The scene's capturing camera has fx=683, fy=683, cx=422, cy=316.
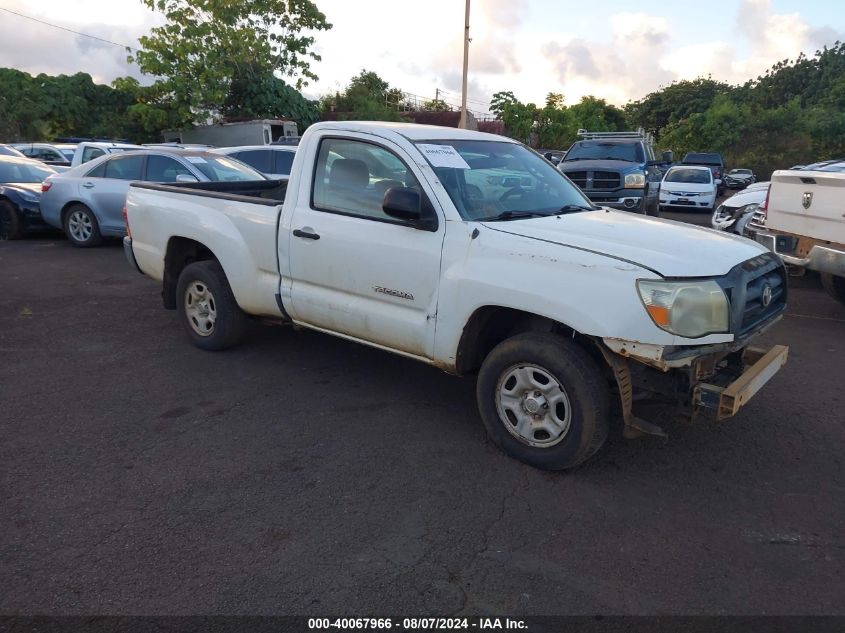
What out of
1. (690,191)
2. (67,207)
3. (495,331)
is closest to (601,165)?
(690,191)

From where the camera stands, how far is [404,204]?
405 cm

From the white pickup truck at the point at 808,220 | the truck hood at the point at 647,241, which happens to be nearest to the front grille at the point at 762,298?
the truck hood at the point at 647,241

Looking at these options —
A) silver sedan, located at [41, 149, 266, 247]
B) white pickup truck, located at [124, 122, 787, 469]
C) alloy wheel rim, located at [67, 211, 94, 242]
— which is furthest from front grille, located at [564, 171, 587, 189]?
alloy wheel rim, located at [67, 211, 94, 242]

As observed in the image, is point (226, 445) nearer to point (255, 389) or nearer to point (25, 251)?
→ point (255, 389)

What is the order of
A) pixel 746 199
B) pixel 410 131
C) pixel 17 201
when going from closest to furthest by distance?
pixel 410 131 < pixel 746 199 < pixel 17 201

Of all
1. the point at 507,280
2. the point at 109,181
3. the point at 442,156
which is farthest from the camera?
the point at 109,181

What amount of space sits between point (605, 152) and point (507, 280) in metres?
11.3

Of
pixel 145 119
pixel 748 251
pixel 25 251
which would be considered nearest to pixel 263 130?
pixel 145 119

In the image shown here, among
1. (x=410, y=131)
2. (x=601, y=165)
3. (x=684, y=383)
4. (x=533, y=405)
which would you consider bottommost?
(x=533, y=405)

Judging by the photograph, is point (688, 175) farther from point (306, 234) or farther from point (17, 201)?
point (306, 234)

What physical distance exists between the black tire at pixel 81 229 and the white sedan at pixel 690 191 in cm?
1507

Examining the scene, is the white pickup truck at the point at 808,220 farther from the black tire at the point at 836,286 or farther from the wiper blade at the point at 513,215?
the wiper blade at the point at 513,215

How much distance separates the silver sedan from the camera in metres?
10.3

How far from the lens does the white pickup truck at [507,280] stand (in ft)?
11.6
